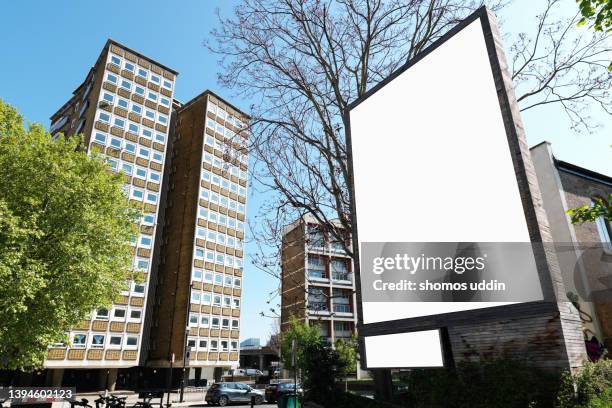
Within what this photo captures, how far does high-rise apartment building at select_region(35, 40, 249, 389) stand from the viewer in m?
40.8

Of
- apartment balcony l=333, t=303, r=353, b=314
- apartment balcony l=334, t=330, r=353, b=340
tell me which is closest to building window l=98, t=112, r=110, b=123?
apartment balcony l=333, t=303, r=353, b=314

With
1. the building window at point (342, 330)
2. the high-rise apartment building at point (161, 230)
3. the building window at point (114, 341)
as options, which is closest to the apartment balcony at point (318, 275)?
the building window at point (342, 330)

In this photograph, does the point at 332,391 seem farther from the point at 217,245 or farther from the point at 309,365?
the point at 217,245

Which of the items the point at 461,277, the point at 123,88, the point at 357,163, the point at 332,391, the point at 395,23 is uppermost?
the point at 123,88

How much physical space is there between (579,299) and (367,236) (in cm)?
904

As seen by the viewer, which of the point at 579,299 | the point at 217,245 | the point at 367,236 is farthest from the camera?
the point at 217,245

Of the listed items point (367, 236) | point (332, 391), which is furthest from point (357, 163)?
point (332, 391)

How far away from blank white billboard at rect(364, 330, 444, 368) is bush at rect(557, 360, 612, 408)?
2.17m

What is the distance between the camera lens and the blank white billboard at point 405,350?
25.2 ft

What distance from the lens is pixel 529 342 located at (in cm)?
652

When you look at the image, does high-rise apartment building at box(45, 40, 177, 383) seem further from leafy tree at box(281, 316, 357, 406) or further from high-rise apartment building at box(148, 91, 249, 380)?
leafy tree at box(281, 316, 357, 406)

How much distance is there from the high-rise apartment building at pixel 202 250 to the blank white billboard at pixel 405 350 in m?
36.1

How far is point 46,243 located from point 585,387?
19.9 meters

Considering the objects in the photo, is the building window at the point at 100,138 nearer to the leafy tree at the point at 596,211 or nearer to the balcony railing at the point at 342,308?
the balcony railing at the point at 342,308
